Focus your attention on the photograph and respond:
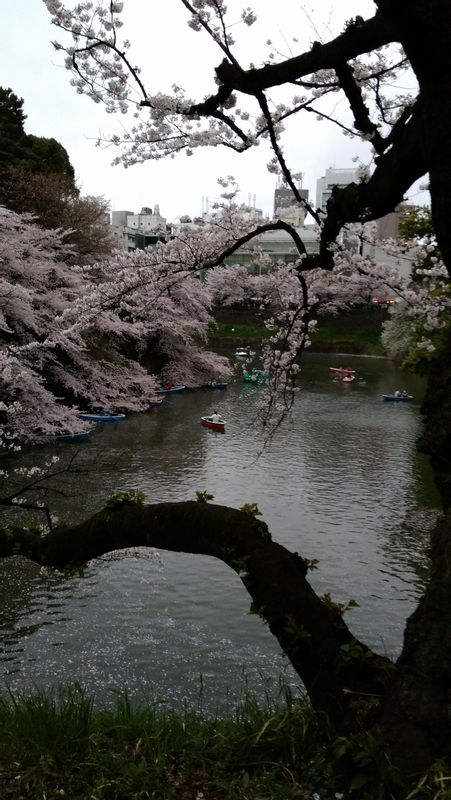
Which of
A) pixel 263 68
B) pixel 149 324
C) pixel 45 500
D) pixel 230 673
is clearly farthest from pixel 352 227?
pixel 149 324

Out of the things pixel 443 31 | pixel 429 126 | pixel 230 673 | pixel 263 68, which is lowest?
pixel 230 673

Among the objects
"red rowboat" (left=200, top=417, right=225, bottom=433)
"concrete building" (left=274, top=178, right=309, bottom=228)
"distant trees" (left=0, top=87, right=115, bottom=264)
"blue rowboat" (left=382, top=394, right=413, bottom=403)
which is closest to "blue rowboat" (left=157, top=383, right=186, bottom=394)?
"distant trees" (left=0, top=87, right=115, bottom=264)

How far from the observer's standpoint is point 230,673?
6004mm

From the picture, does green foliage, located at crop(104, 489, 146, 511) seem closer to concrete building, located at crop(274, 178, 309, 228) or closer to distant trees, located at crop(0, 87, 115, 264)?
concrete building, located at crop(274, 178, 309, 228)

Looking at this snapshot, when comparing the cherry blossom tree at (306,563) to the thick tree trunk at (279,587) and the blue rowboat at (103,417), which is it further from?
the blue rowboat at (103,417)

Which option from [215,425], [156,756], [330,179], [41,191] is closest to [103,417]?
[215,425]

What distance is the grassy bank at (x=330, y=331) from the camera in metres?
38.9

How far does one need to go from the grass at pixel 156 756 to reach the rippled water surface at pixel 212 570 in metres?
1.02

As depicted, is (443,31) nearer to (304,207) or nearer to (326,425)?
(304,207)

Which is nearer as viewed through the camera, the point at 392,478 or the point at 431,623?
the point at 431,623

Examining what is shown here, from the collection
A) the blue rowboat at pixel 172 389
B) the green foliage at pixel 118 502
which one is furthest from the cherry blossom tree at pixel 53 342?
the green foliage at pixel 118 502

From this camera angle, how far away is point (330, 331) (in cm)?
4128

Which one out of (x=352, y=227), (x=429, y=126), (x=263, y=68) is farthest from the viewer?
(x=352, y=227)

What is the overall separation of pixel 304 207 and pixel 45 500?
7568 millimetres
